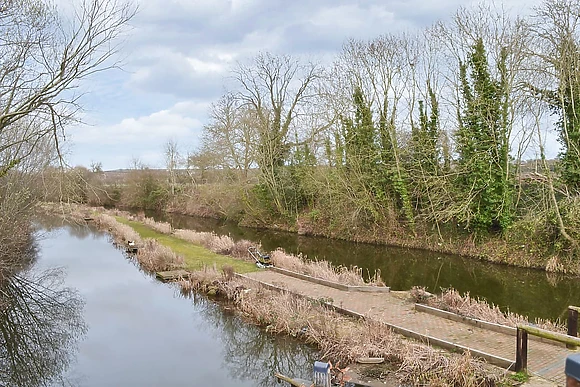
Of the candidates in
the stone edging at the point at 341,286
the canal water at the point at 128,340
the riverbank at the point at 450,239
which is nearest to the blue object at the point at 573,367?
the canal water at the point at 128,340

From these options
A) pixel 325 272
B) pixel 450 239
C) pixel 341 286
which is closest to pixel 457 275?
pixel 450 239

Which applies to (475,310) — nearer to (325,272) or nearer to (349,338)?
(349,338)

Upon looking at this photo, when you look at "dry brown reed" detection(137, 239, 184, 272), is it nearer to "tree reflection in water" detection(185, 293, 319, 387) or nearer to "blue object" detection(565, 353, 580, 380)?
"tree reflection in water" detection(185, 293, 319, 387)

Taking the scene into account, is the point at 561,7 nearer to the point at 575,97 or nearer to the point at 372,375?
the point at 575,97

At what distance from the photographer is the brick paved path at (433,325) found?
7.31 m

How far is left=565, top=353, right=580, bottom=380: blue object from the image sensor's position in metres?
1.42

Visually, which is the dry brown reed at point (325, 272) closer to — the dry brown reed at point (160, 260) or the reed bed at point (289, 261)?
the reed bed at point (289, 261)

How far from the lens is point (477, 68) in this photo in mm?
20062

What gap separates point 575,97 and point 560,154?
2.32 m

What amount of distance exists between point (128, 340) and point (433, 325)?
7.29 meters

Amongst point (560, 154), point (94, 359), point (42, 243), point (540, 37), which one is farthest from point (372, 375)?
point (42, 243)

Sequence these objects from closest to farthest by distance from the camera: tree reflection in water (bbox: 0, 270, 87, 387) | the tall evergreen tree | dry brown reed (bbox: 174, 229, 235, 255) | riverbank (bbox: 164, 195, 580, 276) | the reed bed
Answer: tree reflection in water (bbox: 0, 270, 87, 387) → the reed bed → riverbank (bbox: 164, 195, 580, 276) → the tall evergreen tree → dry brown reed (bbox: 174, 229, 235, 255)

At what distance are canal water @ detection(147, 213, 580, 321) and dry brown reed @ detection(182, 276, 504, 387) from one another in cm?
516

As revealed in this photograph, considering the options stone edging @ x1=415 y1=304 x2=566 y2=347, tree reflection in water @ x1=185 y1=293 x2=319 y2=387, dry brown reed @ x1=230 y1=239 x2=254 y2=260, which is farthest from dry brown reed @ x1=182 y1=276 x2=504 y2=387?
dry brown reed @ x1=230 y1=239 x2=254 y2=260
